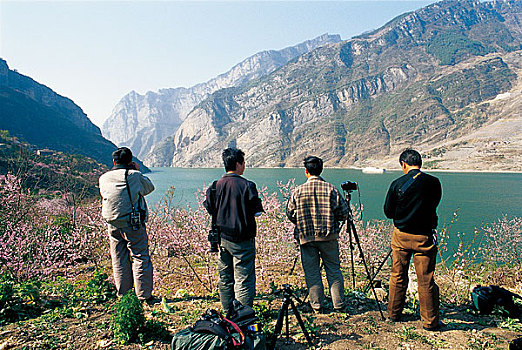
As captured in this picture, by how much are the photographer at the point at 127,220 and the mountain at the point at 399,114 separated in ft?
303

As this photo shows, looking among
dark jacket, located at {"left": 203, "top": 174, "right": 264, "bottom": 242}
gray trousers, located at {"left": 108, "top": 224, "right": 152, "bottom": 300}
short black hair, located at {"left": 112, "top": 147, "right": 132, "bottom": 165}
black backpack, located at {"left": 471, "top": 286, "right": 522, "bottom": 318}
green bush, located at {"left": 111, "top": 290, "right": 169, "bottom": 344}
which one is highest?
short black hair, located at {"left": 112, "top": 147, "right": 132, "bottom": 165}

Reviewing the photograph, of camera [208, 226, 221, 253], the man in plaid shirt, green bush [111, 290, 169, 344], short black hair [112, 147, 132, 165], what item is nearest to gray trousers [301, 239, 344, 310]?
the man in plaid shirt

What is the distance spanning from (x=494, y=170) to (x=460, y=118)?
191 feet

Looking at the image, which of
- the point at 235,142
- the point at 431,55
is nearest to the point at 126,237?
the point at 235,142

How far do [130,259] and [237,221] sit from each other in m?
1.54

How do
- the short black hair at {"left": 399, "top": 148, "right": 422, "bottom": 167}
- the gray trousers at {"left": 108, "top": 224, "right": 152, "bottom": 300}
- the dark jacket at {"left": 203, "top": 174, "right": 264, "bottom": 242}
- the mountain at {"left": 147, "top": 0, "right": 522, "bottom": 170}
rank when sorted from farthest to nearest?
the mountain at {"left": 147, "top": 0, "right": 522, "bottom": 170} → the gray trousers at {"left": 108, "top": 224, "right": 152, "bottom": 300} → the short black hair at {"left": 399, "top": 148, "right": 422, "bottom": 167} → the dark jacket at {"left": 203, "top": 174, "right": 264, "bottom": 242}

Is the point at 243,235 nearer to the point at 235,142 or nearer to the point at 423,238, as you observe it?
the point at 423,238

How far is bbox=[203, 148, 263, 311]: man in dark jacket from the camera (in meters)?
3.12

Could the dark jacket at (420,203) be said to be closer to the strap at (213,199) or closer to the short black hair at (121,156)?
the strap at (213,199)

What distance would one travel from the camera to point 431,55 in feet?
607

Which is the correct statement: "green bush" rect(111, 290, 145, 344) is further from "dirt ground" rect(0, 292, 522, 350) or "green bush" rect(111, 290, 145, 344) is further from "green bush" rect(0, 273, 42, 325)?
"green bush" rect(0, 273, 42, 325)

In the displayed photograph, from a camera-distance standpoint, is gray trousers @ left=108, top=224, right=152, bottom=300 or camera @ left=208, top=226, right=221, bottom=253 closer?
camera @ left=208, top=226, right=221, bottom=253

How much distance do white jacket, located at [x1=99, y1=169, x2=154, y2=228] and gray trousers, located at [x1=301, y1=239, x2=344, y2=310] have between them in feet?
6.72

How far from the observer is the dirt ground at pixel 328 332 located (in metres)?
2.73
